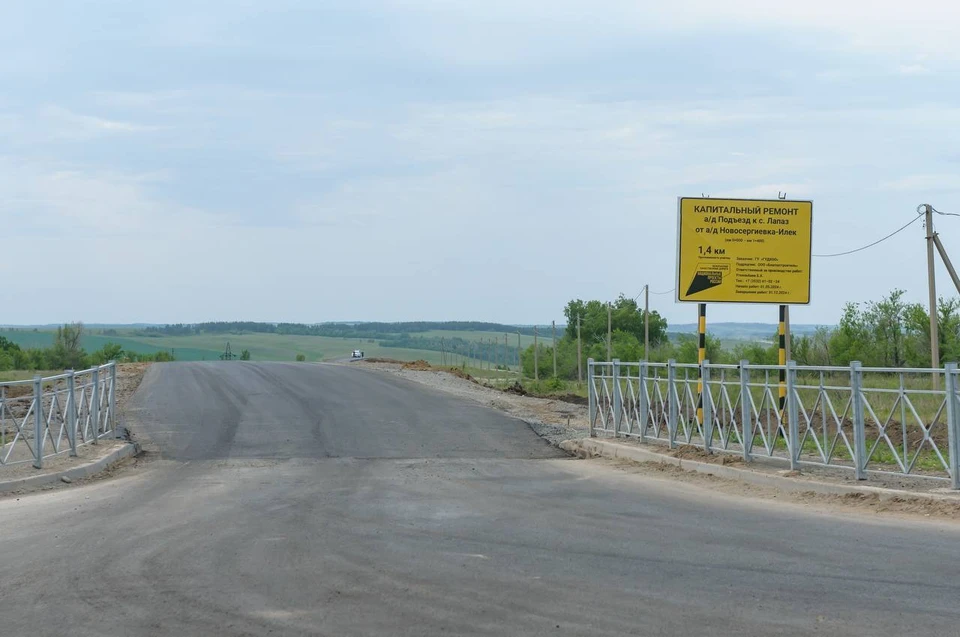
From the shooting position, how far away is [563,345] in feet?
243

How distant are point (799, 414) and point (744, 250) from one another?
5226mm

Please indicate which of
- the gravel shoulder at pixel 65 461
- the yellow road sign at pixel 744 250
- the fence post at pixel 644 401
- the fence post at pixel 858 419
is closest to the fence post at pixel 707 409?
the fence post at pixel 644 401

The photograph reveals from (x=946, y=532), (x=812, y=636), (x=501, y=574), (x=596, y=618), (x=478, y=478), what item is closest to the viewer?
(x=812, y=636)

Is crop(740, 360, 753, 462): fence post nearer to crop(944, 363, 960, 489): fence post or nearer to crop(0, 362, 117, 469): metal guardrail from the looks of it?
crop(944, 363, 960, 489): fence post

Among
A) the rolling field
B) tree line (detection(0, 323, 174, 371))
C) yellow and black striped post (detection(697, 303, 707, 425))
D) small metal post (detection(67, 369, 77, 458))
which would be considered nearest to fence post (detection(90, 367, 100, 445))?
small metal post (detection(67, 369, 77, 458))

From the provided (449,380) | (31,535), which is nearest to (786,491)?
(31,535)

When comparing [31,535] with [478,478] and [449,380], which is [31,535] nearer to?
[478,478]

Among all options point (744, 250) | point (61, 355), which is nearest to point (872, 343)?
A: point (744, 250)

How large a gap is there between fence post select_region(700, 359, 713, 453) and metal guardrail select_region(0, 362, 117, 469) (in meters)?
9.59

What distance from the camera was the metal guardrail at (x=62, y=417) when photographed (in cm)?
1470

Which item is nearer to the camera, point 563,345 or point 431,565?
point 431,565

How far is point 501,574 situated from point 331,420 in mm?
14800

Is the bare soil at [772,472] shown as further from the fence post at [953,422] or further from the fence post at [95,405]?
the fence post at [95,405]

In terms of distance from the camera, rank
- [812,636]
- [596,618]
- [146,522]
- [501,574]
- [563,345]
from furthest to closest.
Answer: [563,345], [146,522], [501,574], [596,618], [812,636]
